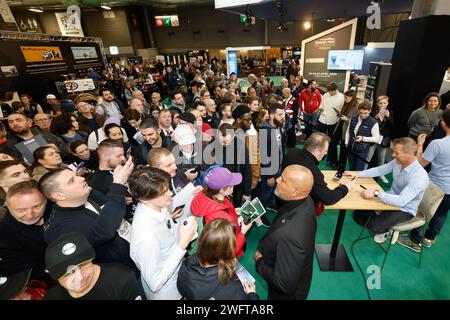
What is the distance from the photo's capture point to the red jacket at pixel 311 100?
5.67 metres

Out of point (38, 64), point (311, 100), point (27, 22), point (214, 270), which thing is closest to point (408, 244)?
point (214, 270)

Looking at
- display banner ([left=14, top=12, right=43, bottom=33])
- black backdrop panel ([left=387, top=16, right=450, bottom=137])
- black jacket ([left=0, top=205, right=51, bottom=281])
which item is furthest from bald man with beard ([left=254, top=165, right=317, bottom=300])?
display banner ([left=14, top=12, right=43, bottom=33])

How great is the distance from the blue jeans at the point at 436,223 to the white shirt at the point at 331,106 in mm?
2590

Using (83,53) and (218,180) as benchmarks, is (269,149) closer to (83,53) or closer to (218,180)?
(218,180)

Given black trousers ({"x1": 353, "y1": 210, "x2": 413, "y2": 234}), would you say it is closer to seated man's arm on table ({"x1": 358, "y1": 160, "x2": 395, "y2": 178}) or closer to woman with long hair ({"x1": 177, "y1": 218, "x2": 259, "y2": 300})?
seated man's arm on table ({"x1": 358, "y1": 160, "x2": 395, "y2": 178})

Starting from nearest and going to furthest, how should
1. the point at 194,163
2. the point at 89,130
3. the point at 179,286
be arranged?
the point at 179,286, the point at 194,163, the point at 89,130

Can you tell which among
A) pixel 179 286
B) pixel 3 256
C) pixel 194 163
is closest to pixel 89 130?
pixel 194 163

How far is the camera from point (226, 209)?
6.63 feet

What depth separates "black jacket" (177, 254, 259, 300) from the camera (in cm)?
133

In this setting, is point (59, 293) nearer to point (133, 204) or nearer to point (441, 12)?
point (133, 204)

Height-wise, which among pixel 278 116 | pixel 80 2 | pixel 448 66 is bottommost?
pixel 278 116

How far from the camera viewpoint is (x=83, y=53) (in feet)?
36.4

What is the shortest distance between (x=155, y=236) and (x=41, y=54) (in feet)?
37.9
